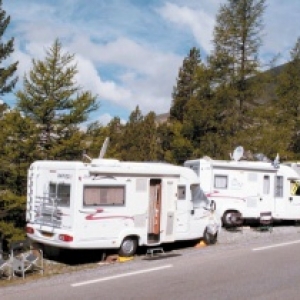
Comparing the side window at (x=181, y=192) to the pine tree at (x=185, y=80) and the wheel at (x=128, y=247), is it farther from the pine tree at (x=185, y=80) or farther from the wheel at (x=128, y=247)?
the pine tree at (x=185, y=80)

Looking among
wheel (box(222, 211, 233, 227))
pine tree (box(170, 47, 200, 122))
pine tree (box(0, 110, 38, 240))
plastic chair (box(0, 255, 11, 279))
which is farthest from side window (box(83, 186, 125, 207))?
pine tree (box(170, 47, 200, 122))

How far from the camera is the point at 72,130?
24906 millimetres

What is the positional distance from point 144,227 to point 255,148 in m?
18.4

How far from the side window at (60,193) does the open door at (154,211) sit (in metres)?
2.55

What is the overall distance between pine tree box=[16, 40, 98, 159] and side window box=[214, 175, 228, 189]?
7742mm

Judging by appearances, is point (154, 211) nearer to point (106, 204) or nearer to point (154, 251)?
point (154, 251)

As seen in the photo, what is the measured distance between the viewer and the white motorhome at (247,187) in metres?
19.5

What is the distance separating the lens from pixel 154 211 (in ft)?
47.0

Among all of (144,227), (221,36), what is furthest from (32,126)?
(221,36)

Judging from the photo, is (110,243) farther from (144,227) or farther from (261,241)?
(261,241)

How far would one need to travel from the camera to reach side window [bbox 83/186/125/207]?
1275 centimetres

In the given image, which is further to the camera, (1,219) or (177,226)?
(1,219)

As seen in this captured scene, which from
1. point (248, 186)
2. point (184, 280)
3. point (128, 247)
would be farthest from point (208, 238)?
point (184, 280)

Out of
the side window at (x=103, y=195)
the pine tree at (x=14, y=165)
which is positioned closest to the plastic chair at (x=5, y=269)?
the side window at (x=103, y=195)
